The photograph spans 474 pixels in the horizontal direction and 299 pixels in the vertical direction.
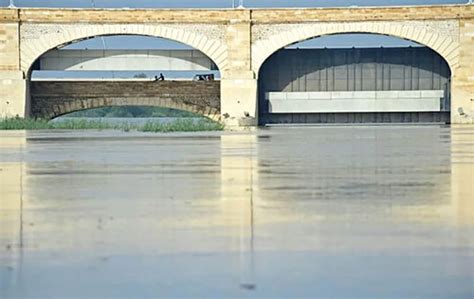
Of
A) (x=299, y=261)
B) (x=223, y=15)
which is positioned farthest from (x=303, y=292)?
(x=223, y=15)

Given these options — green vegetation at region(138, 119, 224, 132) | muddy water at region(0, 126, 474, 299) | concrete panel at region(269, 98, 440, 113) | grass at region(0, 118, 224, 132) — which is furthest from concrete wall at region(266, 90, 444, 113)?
muddy water at region(0, 126, 474, 299)

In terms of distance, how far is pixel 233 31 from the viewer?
1725 inches

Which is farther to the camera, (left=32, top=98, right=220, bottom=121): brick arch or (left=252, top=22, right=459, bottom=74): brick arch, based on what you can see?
(left=32, top=98, right=220, bottom=121): brick arch

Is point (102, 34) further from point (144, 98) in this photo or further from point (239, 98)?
point (239, 98)

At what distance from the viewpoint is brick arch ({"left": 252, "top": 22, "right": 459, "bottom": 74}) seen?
43125mm

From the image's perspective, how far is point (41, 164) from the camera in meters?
11.8

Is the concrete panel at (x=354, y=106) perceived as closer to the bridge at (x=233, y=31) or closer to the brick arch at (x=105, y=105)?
the bridge at (x=233, y=31)

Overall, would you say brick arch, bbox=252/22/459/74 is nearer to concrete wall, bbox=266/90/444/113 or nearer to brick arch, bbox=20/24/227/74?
brick arch, bbox=20/24/227/74

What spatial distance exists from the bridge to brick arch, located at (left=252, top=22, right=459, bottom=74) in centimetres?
5

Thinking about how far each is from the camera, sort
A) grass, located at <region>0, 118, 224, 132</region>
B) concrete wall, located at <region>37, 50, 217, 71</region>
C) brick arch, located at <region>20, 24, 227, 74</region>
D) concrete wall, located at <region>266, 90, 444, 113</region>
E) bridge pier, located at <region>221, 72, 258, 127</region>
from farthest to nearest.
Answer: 1. concrete wall, located at <region>37, 50, 217, 71</region>
2. concrete wall, located at <region>266, 90, 444, 113</region>
3. brick arch, located at <region>20, 24, 227, 74</region>
4. bridge pier, located at <region>221, 72, 258, 127</region>
5. grass, located at <region>0, 118, 224, 132</region>

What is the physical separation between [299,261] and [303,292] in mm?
641

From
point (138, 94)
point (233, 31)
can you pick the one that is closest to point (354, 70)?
point (233, 31)

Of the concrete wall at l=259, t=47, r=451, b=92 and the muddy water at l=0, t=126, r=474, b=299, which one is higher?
the concrete wall at l=259, t=47, r=451, b=92

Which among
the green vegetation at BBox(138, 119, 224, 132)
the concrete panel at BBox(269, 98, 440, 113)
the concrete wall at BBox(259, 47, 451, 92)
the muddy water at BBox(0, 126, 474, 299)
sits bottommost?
the muddy water at BBox(0, 126, 474, 299)
